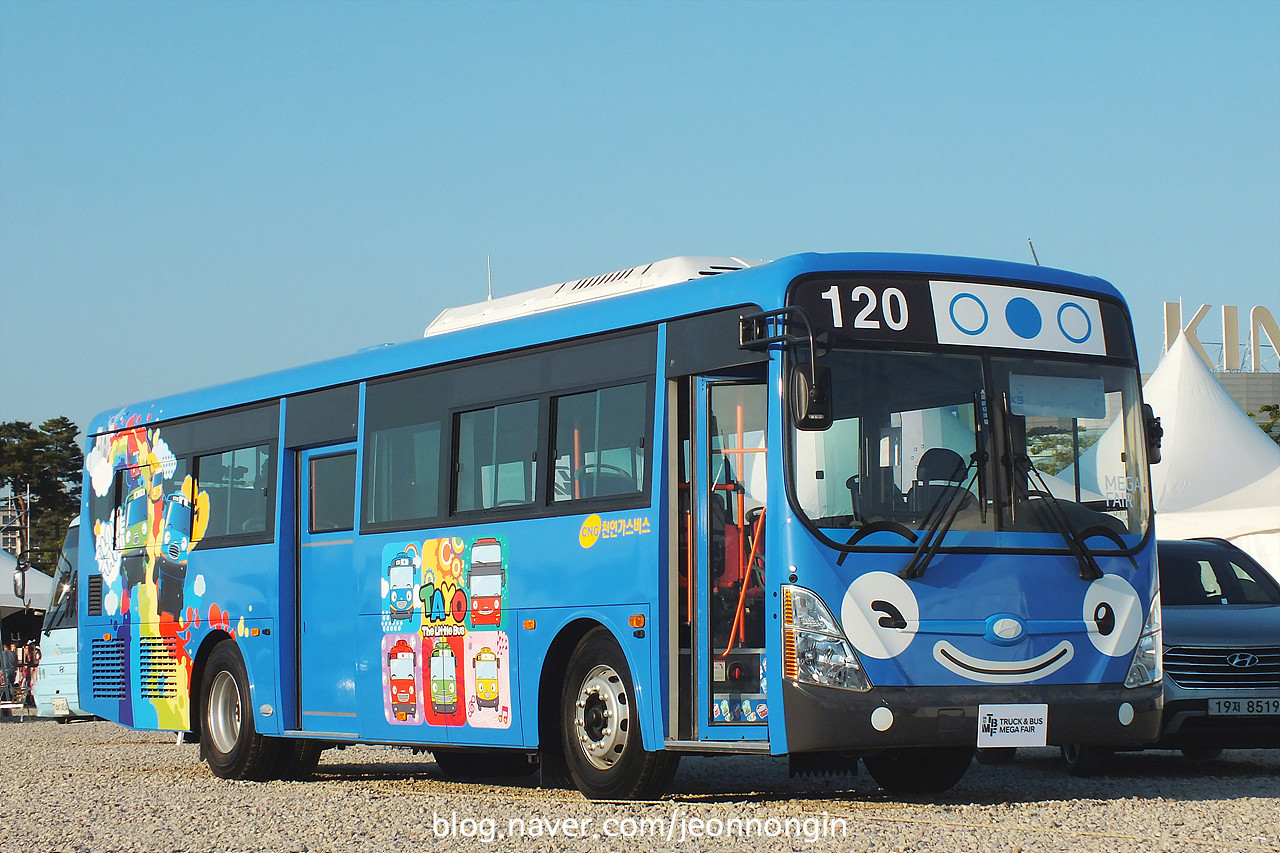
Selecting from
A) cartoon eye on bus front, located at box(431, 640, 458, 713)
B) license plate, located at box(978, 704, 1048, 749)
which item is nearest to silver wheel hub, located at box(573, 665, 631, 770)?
cartoon eye on bus front, located at box(431, 640, 458, 713)

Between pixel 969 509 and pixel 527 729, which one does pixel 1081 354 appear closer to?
pixel 969 509

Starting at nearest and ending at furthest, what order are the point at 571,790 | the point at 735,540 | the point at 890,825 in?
the point at 890,825
the point at 735,540
the point at 571,790

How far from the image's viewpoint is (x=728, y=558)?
1016 cm

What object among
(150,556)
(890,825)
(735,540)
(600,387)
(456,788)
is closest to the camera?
(890,825)

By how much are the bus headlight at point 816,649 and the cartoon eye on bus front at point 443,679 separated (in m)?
3.49

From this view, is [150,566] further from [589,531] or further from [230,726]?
[589,531]

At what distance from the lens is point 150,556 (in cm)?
1644

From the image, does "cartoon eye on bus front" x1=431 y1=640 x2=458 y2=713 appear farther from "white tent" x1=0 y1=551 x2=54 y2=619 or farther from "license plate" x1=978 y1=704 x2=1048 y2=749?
"white tent" x1=0 y1=551 x2=54 y2=619

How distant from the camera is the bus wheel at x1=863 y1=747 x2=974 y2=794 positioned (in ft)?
37.5

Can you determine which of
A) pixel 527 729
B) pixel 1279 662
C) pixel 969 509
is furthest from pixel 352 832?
pixel 1279 662

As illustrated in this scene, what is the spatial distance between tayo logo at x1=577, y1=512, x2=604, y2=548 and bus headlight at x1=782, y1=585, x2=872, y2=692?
1.78 metres

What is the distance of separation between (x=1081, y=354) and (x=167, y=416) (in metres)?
9.66

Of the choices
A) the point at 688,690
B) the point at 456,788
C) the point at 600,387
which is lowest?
the point at 456,788

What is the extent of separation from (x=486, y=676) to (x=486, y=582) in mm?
664
